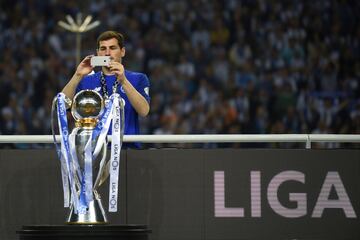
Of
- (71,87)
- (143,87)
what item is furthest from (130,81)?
(71,87)

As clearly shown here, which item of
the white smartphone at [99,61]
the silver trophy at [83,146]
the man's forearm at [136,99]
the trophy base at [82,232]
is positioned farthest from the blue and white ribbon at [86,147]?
the trophy base at [82,232]

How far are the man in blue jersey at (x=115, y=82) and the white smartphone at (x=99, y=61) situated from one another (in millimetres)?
34

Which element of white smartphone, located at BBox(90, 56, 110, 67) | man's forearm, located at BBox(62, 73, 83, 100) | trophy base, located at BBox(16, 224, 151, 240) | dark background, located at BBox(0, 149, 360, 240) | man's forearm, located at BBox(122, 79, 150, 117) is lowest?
trophy base, located at BBox(16, 224, 151, 240)

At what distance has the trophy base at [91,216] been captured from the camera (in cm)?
846

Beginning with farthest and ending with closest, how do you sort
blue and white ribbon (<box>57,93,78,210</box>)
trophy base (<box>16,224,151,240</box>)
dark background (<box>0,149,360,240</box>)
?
dark background (<box>0,149,360,240</box>)
blue and white ribbon (<box>57,93,78,210</box>)
trophy base (<box>16,224,151,240</box>)

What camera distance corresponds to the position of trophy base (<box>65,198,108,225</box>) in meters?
8.46

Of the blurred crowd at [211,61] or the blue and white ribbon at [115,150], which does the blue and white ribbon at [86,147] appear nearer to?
the blue and white ribbon at [115,150]

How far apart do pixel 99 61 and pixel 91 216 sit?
1.14 metres

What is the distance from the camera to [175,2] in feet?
78.7

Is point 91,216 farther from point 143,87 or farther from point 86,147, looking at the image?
point 143,87

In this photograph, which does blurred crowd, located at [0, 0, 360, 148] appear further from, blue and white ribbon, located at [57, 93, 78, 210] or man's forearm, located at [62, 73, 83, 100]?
blue and white ribbon, located at [57, 93, 78, 210]

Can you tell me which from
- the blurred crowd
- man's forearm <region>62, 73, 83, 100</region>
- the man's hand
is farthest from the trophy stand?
the blurred crowd

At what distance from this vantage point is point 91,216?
27.9 ft

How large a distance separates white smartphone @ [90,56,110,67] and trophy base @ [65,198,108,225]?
0.99 meters
